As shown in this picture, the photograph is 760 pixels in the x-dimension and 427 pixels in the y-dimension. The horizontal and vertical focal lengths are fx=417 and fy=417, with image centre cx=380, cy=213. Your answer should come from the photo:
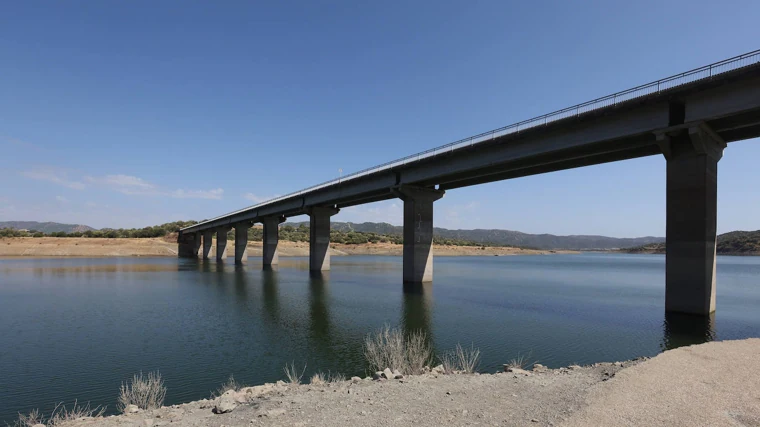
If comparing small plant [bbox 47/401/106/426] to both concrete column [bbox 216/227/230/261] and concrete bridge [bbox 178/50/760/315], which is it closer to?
concrete bridge [bbox 178/50/760/315]

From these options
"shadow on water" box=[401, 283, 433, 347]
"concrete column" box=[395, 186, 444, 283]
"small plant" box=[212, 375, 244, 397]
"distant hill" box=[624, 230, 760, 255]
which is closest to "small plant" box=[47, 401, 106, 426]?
"small plant" box=[212, 375, 244, 397]

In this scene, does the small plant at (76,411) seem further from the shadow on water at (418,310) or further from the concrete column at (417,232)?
the concrete column at (417,232)

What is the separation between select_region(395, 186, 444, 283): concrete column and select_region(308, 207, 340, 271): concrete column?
70.5ft

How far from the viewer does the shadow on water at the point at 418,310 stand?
2183 cm

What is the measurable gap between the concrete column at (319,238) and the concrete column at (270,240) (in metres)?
16.7

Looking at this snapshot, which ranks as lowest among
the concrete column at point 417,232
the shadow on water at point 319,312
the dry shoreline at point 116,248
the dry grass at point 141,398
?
the dry shoreline at point 116,248

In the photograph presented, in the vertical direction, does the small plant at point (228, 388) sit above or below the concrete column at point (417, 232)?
below

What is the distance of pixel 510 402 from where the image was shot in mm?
8891

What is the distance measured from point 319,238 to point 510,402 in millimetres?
56668

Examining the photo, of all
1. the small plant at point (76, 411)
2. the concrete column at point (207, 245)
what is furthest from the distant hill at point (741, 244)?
the small plant at point (76, 411)

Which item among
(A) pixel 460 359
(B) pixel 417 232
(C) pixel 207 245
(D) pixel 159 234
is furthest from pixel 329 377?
(D) pixel 159 234

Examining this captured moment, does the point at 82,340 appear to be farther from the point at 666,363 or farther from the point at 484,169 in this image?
the point at 484,169

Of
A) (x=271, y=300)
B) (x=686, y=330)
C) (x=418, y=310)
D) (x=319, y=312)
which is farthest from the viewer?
(x=271, y=300)

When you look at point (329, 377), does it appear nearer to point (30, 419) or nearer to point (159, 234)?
point (30, 419)
